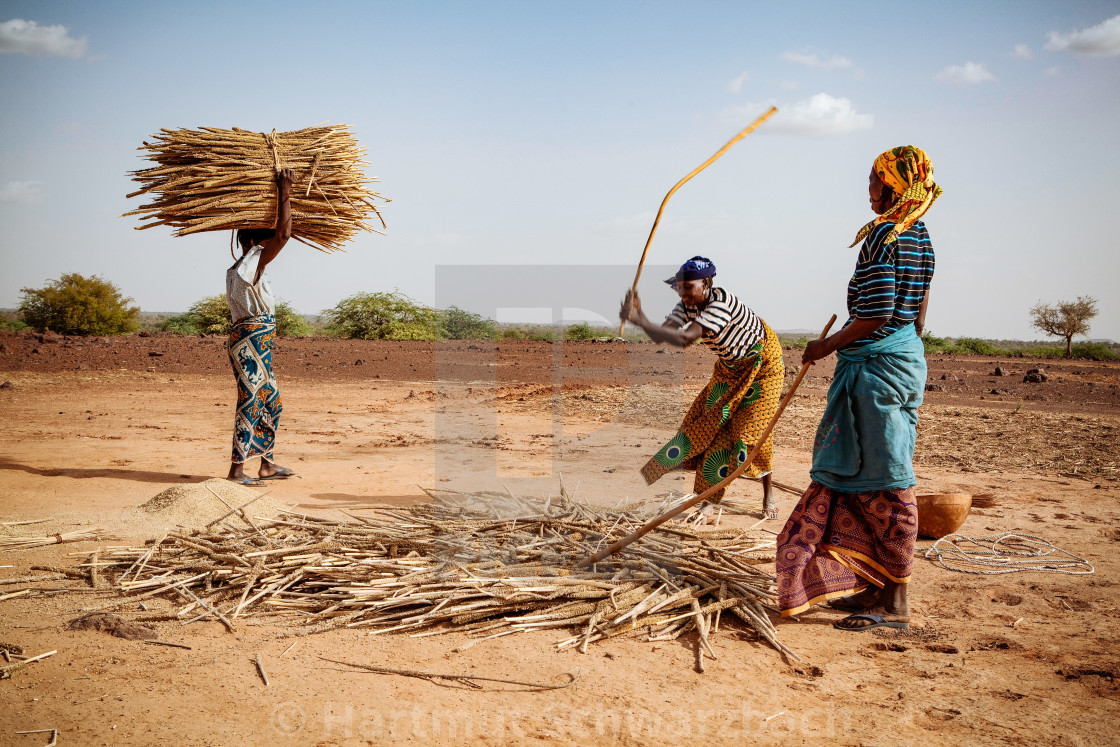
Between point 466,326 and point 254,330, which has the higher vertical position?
point 466,326

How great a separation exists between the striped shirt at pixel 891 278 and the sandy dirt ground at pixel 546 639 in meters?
1.29

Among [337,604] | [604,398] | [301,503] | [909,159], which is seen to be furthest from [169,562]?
[604,398]

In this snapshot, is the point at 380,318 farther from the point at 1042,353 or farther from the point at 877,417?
the point at 1042,353

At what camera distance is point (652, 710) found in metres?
2.43

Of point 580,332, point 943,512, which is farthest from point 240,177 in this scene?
point 580,332

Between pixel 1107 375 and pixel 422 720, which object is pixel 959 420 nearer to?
pixel 422 720

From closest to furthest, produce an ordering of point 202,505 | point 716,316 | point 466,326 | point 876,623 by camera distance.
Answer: point 876,623 < point 716,316 < point 202,505 < point 466,326

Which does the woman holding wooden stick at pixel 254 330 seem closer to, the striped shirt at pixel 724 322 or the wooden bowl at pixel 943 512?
the striped shirt at pixel 724 322

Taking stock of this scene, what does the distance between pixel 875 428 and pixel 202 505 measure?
146 inches

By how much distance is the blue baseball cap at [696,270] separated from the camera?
4.34m

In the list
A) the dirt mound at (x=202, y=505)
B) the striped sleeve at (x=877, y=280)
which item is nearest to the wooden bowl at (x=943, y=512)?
the striped sleeve at (x=877, y=280)

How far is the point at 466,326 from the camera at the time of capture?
81.1 feet

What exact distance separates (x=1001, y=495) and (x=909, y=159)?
3.61 metres

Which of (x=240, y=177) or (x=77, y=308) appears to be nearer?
(x=240, y=177)
